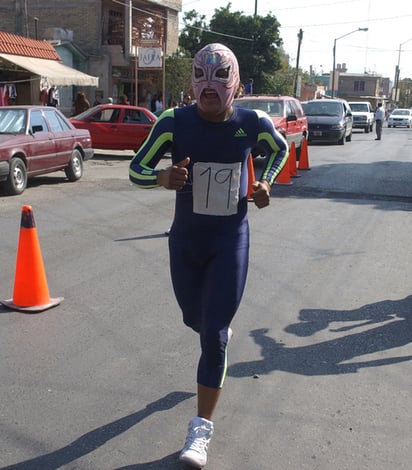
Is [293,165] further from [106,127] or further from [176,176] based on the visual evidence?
[176,176]

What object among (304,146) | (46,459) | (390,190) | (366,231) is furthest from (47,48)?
(46,459)

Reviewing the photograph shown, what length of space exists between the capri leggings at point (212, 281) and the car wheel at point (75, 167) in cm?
1066

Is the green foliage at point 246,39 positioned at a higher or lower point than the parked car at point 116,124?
higher

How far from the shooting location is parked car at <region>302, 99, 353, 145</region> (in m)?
24.6

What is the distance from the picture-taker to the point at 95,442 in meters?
3.24

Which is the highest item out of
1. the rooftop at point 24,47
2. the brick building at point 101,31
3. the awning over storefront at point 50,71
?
the brick building at point 101,31

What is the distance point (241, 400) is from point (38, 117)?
994cm

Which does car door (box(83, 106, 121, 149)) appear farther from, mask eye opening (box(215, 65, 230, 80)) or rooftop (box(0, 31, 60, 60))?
mask eye opening (box(215, 65, 230, 80))

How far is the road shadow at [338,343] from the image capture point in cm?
422

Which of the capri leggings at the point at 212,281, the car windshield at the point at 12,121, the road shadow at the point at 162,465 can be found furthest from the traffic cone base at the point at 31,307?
the car windshield at the point at 12,121

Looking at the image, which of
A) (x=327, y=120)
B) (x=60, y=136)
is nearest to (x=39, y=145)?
(x=60, y=136)

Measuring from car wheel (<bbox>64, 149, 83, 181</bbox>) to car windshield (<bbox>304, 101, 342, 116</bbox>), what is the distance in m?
13.9

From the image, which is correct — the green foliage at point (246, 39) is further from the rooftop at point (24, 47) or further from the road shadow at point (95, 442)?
the road shadow at point (95, 442)

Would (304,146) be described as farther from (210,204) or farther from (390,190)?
(210,204)
